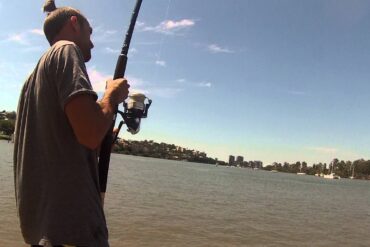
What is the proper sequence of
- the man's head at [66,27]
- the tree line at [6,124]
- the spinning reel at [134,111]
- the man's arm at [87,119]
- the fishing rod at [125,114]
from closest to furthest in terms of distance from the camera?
the man's arm at [87,119] → the man's head at [66,27] → the fishing rod at [125,114] → the spinning reel at [134,111] → the tree line at [6,124]

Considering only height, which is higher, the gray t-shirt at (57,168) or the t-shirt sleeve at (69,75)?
the t-shirt sleeve at (69,75)

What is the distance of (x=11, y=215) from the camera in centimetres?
1584

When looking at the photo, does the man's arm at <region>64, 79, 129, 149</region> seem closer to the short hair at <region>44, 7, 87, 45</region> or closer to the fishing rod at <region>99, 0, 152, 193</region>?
the short hair at <region>44, 7, 87, 45</region>

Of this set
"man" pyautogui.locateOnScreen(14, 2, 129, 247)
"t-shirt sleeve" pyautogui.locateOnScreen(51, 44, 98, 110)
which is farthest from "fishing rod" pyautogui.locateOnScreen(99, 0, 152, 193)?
"t-shirt sleeve" pyautogui.locateOnScreen(51, 44, 98, 110)

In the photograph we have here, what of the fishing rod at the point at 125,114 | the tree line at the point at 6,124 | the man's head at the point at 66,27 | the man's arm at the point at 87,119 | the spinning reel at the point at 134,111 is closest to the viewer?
the man's arm at the point at 87,119

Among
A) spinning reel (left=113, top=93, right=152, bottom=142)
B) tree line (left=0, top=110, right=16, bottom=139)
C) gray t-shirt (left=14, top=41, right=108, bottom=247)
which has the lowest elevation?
gray t-shirt (left=14, top=41, right=108, bottom=247)

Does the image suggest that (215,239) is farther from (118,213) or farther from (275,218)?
(275,218)

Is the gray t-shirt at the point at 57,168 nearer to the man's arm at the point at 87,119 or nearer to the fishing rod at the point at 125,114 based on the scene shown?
the man's arm at the point at 87,119

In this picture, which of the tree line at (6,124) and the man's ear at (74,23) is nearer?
the man's ear at (74,23)

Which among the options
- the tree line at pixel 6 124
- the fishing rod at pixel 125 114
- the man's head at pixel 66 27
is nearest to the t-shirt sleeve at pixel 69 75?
the man's head at pixel 66 27

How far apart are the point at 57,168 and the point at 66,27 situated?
89 centimetres

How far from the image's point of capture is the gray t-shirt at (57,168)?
2.46 meters

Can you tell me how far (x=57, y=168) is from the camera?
2.49 m

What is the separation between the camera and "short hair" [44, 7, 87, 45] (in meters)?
2.79
